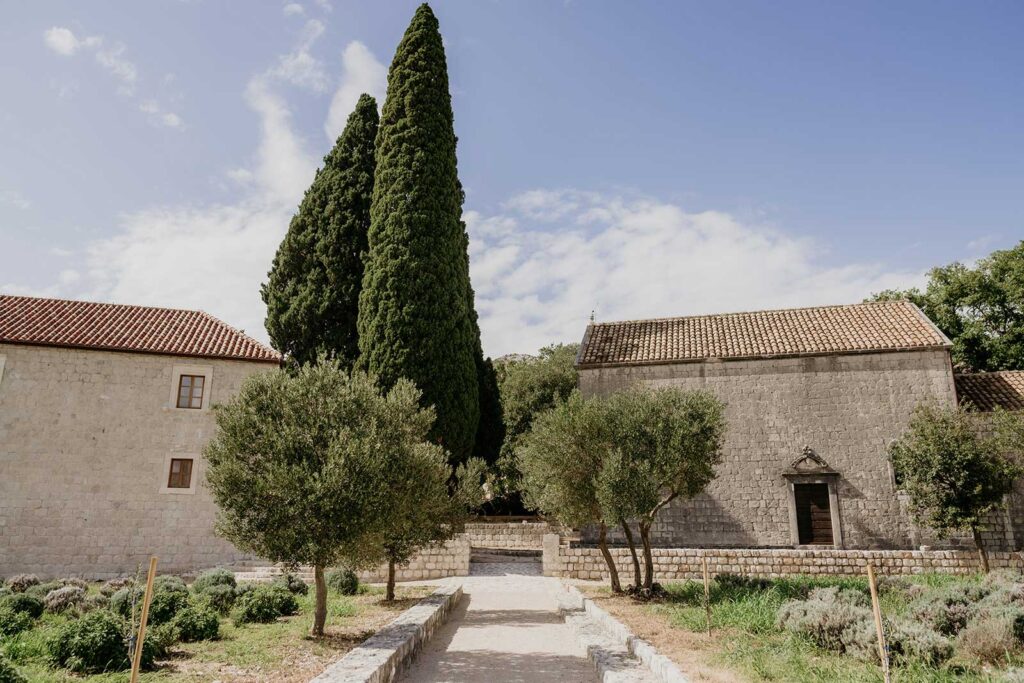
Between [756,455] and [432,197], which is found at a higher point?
[432,197]

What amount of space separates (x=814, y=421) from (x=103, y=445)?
23612 millimetres

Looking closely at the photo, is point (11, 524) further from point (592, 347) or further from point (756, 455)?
point (756, 455)

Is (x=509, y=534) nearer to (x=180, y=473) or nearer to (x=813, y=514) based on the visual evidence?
(x=813, y=514)

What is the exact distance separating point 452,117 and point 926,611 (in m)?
23.8

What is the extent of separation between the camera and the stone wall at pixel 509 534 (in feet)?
91.1

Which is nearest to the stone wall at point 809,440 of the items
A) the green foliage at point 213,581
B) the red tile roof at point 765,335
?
the red tile roof at point 765,335

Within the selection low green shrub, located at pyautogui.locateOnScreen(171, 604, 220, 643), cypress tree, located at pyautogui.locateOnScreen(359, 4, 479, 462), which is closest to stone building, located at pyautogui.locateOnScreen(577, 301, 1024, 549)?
cypress tree, located at pyautogui.locateOnScreen(359, 4, 479, 462)

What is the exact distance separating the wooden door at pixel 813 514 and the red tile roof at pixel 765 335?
4.75m

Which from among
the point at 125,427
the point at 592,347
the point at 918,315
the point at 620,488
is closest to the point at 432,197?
the point at 592,347

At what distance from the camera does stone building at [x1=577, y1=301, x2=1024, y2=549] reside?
68.7ft

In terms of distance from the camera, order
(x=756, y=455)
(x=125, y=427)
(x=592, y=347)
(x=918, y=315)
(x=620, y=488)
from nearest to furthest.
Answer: (x=620, y=488)
(x=125, y=427)
(x=756, y=455)
(x=918, y=315)
(x=592, y=347)

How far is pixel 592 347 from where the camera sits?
25.0 m

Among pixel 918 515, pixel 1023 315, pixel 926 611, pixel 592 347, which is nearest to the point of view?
pixel 926 611

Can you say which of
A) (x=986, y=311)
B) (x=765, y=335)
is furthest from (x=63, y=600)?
(x=986, y=311)
